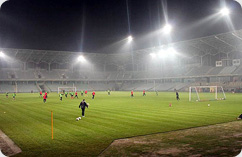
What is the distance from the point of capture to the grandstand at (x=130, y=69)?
76125mm

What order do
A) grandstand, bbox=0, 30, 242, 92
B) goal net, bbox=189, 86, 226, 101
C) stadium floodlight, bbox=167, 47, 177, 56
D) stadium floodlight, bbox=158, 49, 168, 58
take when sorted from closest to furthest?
goal net, bbox=189, 86, 226, 101, grandstand, bbox=0, 30, 242, 92, stadium floodlight, bbox=167, 47, 177, 56, stadium floodlight, bbox=158, 49, 168, 58

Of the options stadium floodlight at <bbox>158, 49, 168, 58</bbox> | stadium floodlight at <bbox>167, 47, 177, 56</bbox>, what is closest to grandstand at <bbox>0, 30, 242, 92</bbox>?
stadium floodlight at <bbox>167, 47, 177, 56</bbox>

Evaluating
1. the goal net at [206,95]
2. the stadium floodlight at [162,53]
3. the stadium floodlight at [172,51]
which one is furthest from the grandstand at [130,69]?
the goal net at [206,95]

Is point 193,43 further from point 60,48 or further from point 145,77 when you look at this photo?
point 60,48

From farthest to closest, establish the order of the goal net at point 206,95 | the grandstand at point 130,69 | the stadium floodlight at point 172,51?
the stadium floodlight at point 172,51
the grandstand at point 130,69
the goal net at point 206,95

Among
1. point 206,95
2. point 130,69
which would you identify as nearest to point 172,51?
point 130,69

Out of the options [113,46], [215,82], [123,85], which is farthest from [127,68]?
[215,82]

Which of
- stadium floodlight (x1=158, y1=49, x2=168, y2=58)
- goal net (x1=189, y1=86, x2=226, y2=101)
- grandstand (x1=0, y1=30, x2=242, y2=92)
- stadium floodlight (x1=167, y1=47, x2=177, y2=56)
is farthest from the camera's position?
stadium floodlight (x1=158, y1=49, x2=168, y2=58)

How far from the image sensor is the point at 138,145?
11172 millimetres

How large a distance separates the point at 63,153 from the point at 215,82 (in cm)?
7628

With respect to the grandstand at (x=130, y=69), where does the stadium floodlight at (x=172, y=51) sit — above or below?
above

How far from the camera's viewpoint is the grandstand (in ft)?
250

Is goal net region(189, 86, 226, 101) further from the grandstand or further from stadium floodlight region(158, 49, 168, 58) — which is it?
stadium floodlight region(158, 49, 168, 58)

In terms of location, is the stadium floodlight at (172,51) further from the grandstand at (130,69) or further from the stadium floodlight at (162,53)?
the stadium floodlight at (162,53)
